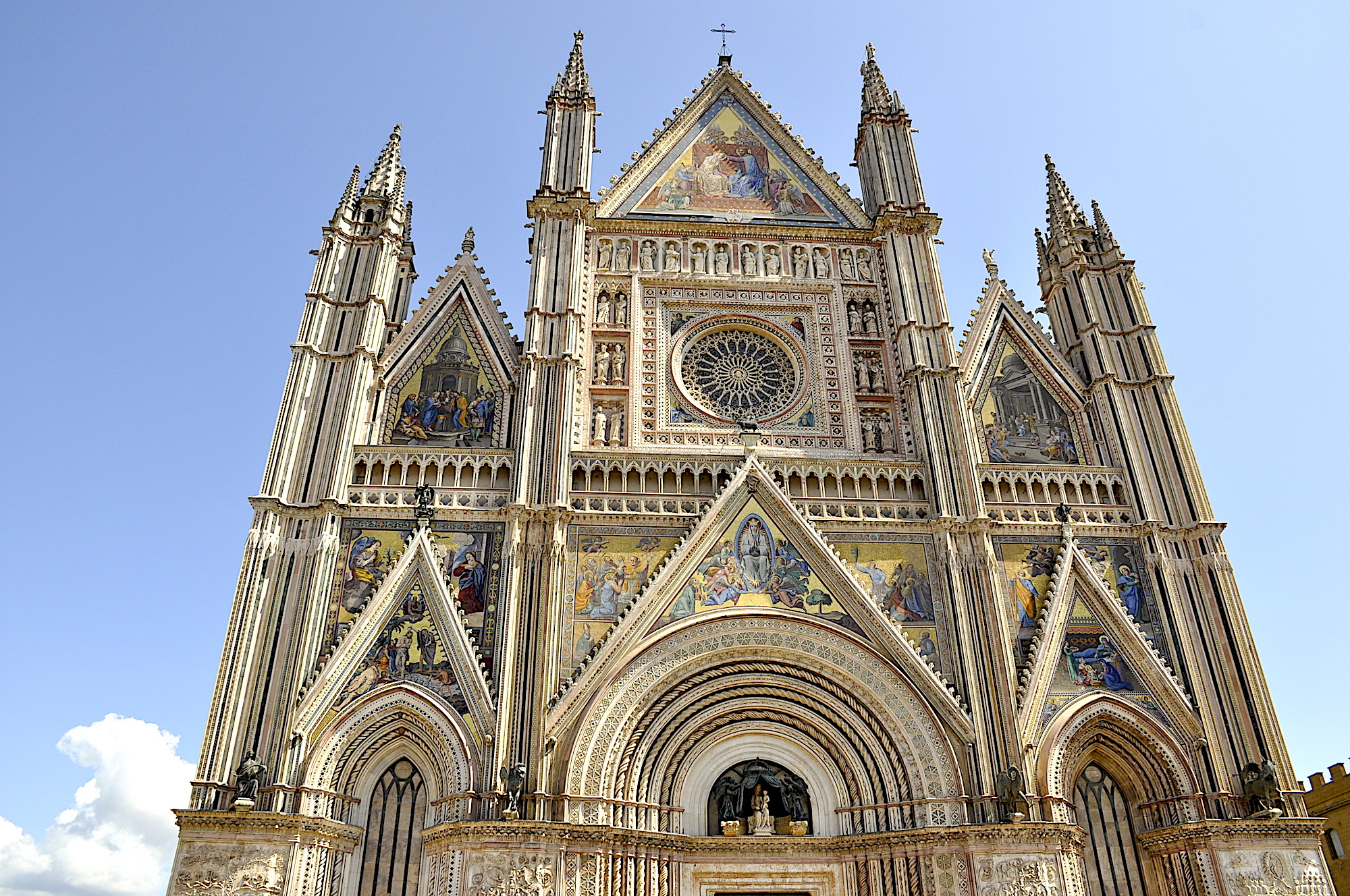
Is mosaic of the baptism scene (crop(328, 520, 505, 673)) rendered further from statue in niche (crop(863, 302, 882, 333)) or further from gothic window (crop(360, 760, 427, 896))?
statue in niche (crop(863, 302, 882, 333))

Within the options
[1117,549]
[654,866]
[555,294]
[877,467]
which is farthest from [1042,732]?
[555,294]

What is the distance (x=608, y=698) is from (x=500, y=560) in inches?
124

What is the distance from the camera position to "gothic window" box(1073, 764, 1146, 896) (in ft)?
51.3

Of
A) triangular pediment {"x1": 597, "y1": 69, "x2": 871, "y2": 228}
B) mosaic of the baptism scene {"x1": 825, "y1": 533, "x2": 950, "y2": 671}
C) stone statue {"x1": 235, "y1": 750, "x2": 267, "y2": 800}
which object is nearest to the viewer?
stone statue {"x1": 235, "y1": 750, "x2": 267, "y2": 800}

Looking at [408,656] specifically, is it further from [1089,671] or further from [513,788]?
[1089,671]

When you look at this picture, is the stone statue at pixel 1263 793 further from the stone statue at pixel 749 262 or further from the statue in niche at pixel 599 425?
the stone statue at pixel 749 262

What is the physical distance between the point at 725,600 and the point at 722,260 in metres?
8.38

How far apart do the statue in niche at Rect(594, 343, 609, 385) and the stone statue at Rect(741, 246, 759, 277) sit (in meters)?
3.78

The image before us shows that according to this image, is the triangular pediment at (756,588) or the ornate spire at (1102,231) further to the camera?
the ornate spire at (1102,231)

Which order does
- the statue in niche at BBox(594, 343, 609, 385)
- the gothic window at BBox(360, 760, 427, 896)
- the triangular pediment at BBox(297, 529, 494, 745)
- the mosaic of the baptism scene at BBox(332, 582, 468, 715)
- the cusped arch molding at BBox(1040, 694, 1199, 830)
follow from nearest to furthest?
the gothic window at BBox(360, 760, 427, 896) → the triangular pediment at BBox(297, 529, 494, 745) → the mosaic of the baptism scene at BBox(332, 582, 468, 715) → the cusped arch molding at BBox(1040, 694, 1199, 830) → the statue in niche at BBox(594, 343, 609, 385)

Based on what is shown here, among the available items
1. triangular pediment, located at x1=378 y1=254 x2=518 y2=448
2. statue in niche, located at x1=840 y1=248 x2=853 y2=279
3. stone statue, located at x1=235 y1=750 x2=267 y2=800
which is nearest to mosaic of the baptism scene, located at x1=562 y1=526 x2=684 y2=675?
triangular pediment, located at x1=378 y1=254 x2=518 y2=448

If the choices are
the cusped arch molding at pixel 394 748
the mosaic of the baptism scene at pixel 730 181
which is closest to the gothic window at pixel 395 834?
the cusped arch molding at pixel 394 748

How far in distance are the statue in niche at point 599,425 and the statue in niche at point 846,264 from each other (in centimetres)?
658

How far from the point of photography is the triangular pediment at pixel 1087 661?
1611 cm
